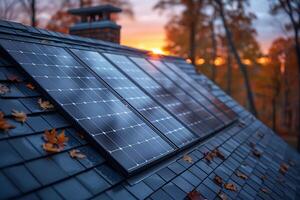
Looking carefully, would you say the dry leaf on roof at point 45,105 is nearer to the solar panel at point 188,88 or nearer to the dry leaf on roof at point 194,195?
the dry leaf on roof at point 194,195

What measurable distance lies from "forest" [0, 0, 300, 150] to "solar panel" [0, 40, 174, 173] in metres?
9.12

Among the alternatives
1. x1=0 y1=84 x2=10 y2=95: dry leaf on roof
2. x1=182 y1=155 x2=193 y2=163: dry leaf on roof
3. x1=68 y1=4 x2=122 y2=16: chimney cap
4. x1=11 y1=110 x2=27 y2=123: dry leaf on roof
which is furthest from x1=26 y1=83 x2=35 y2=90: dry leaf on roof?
x1=68 y1=4 x2=122 y2=16: chimney cap

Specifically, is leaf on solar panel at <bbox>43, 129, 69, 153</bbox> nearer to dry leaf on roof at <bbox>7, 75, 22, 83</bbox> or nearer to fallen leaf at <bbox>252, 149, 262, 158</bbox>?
dry leaf on roof at <bbox>7, 75, 22, 83</bbox>

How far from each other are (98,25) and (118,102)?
6.48m

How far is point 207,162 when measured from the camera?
6.02 meters

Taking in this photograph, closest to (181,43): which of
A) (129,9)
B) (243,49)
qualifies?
(243,49)

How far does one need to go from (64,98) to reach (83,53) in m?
2.29

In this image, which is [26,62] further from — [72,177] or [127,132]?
[72,177]

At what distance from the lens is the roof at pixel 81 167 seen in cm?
303

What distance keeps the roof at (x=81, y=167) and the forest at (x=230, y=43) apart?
793cm

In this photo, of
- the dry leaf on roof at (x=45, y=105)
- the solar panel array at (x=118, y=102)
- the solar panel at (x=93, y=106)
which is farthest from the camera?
the solar panel array at (x=118, y=102)

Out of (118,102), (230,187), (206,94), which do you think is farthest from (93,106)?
(206,94)

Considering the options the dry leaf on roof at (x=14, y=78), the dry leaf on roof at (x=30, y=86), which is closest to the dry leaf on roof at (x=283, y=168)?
the dry leaf on roof at (x=30, y=86)

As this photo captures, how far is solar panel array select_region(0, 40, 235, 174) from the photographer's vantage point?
440 cm
